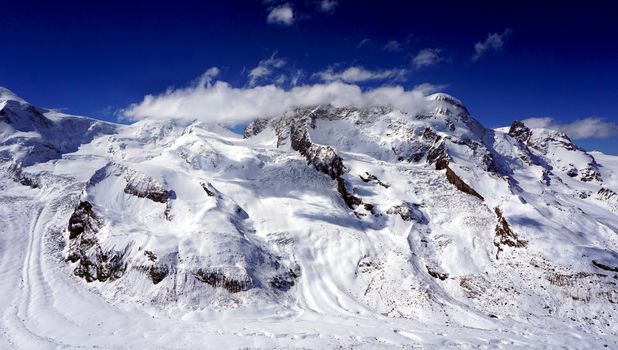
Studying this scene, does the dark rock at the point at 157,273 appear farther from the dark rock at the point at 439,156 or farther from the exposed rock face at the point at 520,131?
the exposed rock face at the point at 520,131

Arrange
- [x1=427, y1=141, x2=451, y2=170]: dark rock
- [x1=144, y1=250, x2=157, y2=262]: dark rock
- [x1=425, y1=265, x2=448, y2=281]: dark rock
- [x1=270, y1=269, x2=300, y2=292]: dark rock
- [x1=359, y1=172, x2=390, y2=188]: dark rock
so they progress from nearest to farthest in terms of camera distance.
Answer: [x1=144, y1=250, x2=157, y2=262]: dark rock
[x1=270, y1=269, x2=300, y2=292]: dark rock
[x1=425, y1=265, x2=448, y2=281]: dark rock
[x1=359, y1=172, x2=390, y2=188]: dark rock
[x1=427, y1=141, x2=451, y2=170]: dark rock

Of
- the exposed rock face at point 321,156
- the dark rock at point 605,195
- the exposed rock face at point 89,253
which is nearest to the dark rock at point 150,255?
the exposed rock face at point 89,253

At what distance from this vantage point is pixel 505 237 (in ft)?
203

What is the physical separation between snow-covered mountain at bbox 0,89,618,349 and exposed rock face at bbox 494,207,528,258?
287mm

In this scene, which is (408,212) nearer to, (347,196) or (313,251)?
(347,196)

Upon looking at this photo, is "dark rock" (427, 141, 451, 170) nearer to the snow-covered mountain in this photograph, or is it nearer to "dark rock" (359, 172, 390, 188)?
the snow-covered mountain

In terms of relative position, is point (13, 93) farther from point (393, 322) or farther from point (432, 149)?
point (393, 322)

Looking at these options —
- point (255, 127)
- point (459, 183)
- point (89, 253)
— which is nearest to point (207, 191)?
point (89, 253)

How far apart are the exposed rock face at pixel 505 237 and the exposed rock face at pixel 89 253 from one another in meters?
51.9

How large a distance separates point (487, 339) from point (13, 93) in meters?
198

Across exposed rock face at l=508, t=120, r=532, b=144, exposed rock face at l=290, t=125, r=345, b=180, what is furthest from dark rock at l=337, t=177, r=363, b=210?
exposed rock face at l=508, t=120, r=532, b=144

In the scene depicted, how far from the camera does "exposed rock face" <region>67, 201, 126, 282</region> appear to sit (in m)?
58.8

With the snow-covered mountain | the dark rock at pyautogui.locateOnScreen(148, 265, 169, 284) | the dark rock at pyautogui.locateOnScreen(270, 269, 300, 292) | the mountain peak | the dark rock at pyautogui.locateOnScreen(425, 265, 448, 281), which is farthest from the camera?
the mountain peak

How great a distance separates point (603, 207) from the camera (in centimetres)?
9562
